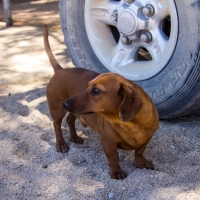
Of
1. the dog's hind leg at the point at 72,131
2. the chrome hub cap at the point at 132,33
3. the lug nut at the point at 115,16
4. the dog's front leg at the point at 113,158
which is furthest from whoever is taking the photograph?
the lug nut at the point at 115,16

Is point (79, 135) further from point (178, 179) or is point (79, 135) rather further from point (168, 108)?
point (178, 179)

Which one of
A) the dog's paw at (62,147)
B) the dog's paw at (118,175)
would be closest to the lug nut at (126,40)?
the dog's paw at (62,147)

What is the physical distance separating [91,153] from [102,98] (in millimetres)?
694

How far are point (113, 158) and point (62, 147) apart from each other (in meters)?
0.56

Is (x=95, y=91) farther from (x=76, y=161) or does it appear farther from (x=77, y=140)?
(x=77, y=140)

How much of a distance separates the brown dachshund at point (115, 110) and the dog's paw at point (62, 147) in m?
0.28

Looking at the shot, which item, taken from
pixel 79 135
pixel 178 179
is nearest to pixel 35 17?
pixel 79 135

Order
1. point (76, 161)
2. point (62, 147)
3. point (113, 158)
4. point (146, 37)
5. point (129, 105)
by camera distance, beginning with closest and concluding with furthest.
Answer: point (129, 105) < point (113, 158) < point (76, 161) < point (62, 147) < point (146, 37)

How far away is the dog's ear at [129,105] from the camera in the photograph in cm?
237

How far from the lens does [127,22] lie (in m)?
3.23

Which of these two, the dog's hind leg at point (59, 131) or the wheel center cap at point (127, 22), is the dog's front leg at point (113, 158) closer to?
the dog's hind leg at point (59, 131)

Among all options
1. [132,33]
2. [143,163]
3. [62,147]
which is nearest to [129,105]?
[143,163]

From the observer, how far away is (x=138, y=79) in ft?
10.9

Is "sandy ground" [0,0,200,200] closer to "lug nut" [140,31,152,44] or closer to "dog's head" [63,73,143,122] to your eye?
"dog's head" [63,73,143,122]
